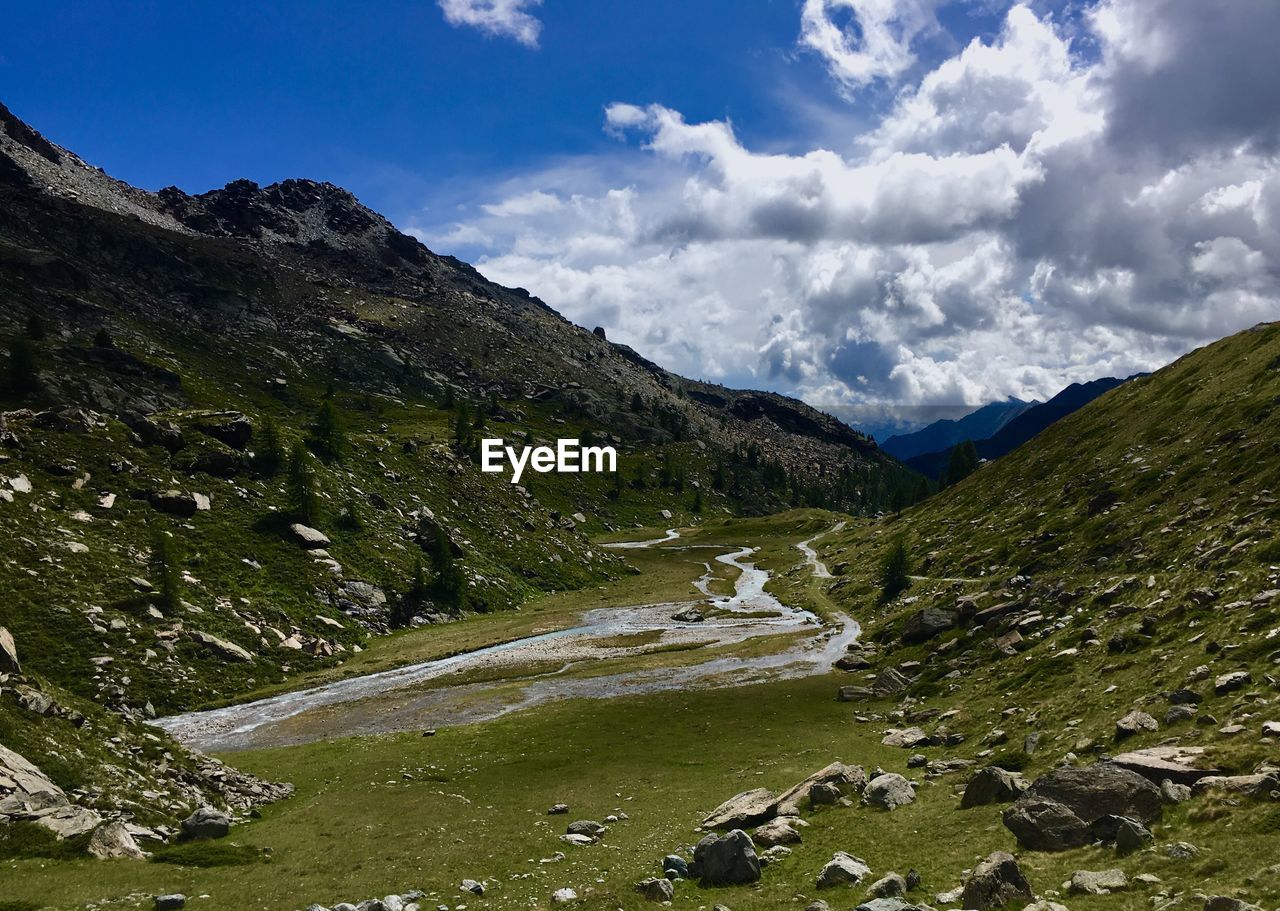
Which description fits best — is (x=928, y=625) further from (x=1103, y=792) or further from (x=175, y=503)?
(x=175, y=503)

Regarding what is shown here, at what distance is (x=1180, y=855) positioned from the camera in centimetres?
2059

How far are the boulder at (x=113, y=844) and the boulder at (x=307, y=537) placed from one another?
262 ft

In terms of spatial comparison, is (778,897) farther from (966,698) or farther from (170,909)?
(966,698)

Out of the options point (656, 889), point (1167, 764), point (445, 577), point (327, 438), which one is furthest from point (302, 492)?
point (1167, 764)

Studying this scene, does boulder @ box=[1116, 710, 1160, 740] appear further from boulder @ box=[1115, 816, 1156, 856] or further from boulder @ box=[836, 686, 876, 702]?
boulder @ box=[836, 686, 876, 702]

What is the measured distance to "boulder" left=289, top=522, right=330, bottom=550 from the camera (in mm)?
106562

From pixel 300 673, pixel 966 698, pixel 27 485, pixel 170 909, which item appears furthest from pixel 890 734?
pixel 27 485

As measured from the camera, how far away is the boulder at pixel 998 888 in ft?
67.7

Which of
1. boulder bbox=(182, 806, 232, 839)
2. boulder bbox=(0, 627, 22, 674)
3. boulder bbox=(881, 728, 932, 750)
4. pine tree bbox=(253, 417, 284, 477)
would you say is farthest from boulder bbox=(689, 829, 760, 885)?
pine tree bbox=(253, 417, 284, 477)

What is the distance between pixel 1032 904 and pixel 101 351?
166213 millimetres

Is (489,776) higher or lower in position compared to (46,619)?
lower

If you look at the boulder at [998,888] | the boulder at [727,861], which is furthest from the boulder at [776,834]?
the boulder at [998,888]

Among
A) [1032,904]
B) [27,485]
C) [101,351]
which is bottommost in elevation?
[1032,904]

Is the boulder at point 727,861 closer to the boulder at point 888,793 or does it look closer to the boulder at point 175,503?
the boulder at point 888,793
